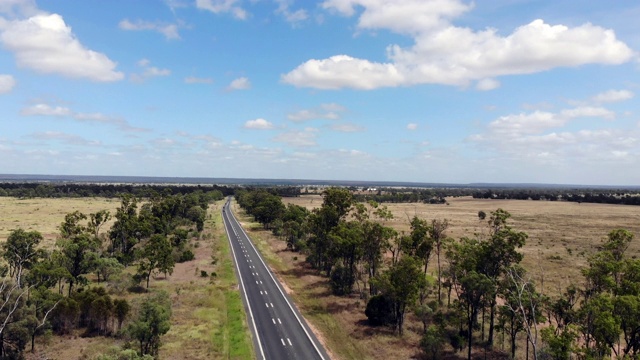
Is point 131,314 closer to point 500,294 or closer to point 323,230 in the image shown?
point 323,230

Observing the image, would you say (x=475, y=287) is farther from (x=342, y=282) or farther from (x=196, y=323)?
(x=196, y=323)

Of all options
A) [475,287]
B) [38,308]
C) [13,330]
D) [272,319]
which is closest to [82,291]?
[38,308]

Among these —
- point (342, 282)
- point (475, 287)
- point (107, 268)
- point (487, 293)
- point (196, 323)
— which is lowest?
point (196, 323)

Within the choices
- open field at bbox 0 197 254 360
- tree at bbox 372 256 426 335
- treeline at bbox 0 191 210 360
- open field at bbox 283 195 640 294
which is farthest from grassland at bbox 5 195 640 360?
tree at bbox 372 256 426 335

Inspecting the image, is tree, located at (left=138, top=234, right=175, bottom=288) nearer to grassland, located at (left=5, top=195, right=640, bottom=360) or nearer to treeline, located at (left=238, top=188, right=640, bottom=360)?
grassland, located at (left=5, top=195, right=640, bottom=360)

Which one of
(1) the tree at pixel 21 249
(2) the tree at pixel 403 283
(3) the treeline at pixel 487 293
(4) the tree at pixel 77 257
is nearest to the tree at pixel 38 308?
(4) the tree at pixel 77 257

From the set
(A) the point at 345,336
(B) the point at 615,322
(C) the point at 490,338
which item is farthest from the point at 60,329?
(B) the point at 615,322
